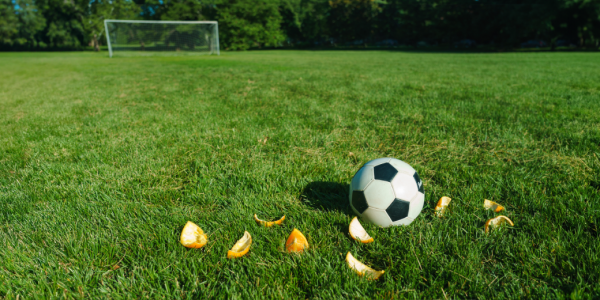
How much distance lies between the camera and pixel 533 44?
49.9 m

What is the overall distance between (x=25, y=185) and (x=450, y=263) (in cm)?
314

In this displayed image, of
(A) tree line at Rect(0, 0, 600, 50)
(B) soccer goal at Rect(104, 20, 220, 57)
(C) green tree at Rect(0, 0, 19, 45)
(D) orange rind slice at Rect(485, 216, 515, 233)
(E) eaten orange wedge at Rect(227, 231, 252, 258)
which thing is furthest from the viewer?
(C) green tree at Rect(0, 0, 19, 45)

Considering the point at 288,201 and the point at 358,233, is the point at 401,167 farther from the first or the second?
the point at 288,201

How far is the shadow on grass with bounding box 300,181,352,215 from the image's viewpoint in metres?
2.13

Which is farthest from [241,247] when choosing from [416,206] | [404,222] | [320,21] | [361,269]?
[320,21]

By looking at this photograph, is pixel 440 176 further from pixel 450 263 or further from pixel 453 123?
pixel 453 123

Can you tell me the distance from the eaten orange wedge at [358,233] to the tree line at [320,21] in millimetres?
37833

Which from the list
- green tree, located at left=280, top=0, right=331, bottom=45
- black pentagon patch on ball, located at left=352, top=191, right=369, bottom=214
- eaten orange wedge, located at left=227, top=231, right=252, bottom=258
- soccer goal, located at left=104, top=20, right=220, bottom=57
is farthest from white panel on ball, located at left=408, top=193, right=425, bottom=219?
green tree, located at left=280, top=0, right=331, bottom=45

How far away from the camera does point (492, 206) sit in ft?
6.69

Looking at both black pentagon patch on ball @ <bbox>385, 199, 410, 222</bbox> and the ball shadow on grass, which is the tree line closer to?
the ball shadow on grass

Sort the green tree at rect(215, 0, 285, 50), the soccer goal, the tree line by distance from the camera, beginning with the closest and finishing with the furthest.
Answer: the soccer goal
the tree line
the green tree at rect(215, 0, 285, 50)

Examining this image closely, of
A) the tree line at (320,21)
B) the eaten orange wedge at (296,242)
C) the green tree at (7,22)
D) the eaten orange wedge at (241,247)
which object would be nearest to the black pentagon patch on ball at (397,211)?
the eaten orange wedge at (296,242)

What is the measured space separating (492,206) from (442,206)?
33 cm

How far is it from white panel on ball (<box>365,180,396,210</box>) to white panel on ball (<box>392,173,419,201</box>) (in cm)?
4
